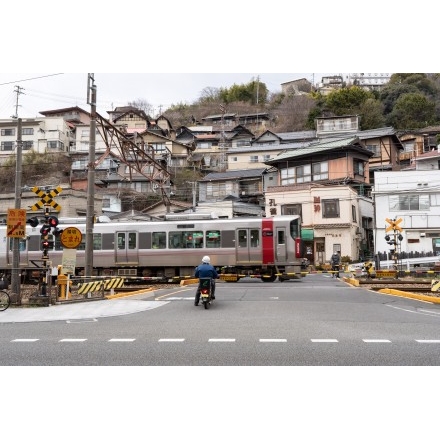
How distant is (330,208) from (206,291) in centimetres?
2925

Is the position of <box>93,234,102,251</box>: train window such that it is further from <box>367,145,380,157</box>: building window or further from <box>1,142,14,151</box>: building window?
<box>1,142,14,151</box>: building window

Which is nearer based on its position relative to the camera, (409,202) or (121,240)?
(121,240)

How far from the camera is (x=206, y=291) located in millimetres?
14156

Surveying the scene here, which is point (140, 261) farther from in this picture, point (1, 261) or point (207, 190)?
point (207, 190)

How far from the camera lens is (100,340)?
9219 mm

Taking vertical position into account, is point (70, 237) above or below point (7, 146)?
below

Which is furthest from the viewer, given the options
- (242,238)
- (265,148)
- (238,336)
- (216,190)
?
(265,148)

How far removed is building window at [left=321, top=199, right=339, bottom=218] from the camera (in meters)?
41.3

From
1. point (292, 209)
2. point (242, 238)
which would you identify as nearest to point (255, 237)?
point (242, 238)

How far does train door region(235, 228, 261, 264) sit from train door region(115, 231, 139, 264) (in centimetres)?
539

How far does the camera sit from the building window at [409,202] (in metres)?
37.8

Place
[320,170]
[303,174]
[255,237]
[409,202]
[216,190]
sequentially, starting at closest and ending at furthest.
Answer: [255,237] < [409,202] < [320,170] < [303,174] < [216,190]

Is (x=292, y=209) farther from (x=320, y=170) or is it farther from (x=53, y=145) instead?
(x=53, y=145)

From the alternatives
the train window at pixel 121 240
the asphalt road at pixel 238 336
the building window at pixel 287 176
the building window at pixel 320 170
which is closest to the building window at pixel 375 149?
the building window at pixel 320 170
